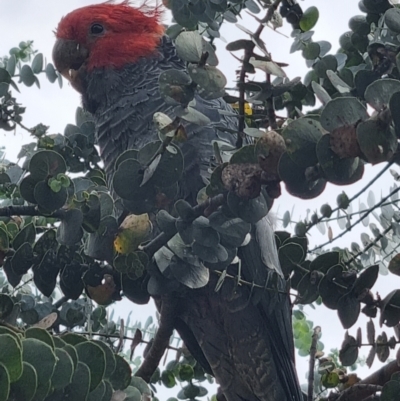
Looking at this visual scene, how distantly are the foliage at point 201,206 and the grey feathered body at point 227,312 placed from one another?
0.19 m

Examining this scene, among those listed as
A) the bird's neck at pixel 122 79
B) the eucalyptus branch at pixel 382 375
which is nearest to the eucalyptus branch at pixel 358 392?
the eucalyptus branch at pixel 382 375

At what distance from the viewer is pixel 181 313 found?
1.82m

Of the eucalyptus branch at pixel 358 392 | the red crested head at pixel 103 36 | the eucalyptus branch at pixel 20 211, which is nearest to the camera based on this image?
the eucalyptus branch at pixel 20 211

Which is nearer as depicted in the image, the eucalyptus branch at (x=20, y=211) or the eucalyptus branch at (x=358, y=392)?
the eucalyptus branch at (x=20, y=211)

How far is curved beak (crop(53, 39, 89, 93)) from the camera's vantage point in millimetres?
2244

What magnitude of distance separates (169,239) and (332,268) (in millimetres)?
277

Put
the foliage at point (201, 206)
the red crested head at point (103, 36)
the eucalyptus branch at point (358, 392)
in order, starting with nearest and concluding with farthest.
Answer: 1. the foliage at point (201, 206)
2. the eucalyptus branch at point (358, 392)
3. the red crested head at point (103, 36)

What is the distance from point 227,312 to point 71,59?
1.02 m

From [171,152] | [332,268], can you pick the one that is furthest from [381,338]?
[171,152]

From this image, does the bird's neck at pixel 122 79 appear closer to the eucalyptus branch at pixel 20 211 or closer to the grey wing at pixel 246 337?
the grey wing at pixel 246 337

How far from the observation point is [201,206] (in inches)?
38.0

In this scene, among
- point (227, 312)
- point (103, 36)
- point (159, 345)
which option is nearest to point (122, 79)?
point (103, 36)

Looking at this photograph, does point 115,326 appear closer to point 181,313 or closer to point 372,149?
point 181,313

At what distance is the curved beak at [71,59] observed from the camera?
7.36 feet
